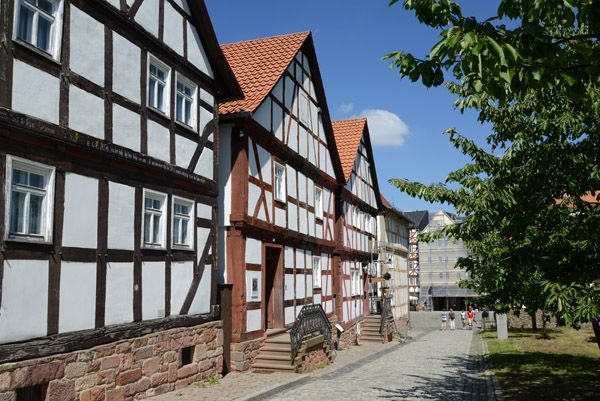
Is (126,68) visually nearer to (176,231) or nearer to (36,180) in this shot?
(36,180)

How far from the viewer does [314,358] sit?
1577cm

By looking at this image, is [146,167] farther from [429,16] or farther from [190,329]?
[429,16]

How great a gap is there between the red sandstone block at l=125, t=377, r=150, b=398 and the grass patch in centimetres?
690

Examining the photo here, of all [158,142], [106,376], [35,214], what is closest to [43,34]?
[35,214]

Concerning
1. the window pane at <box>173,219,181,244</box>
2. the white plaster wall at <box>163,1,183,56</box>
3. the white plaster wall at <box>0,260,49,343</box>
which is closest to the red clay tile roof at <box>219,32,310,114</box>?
the white plaster wall at <box>163,1,183,56</box>

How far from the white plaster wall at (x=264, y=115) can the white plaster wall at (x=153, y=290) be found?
5.86 m

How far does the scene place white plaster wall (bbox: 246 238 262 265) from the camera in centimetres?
1466

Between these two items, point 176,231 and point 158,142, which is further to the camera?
point 176,231

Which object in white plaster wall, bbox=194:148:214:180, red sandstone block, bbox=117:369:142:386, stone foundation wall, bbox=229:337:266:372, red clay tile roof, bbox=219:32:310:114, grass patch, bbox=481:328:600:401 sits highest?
red clay tile roof, bbox=219:32:310:114

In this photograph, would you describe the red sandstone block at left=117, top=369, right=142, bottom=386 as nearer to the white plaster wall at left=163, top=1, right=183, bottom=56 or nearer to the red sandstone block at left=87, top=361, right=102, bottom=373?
the red sandstone block at left=87, top=361, right=102, bottom=373

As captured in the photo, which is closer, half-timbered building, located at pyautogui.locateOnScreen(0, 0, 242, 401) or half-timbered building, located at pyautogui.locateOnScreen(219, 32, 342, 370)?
half-timbered building, located at pyautogui.locateOnScreen(0, 0, 242, 401)

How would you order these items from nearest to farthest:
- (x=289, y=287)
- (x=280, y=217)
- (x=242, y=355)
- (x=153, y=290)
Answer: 1. (x=153, y=290)
2. (x=242, y=355)
3. (x=280, y=217)
4. (x=289, y=287)

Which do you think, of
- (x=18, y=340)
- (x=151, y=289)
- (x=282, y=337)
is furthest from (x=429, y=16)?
(x=282, y=337)

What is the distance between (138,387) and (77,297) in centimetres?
238
